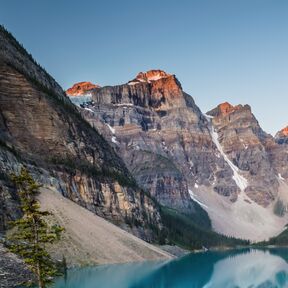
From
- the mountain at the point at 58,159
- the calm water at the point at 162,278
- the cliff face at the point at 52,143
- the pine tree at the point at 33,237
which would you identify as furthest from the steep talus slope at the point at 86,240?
the pine tree at the point at 33,237

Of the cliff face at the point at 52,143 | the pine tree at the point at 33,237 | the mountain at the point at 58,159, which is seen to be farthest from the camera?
the cliff face at the point at 52,143

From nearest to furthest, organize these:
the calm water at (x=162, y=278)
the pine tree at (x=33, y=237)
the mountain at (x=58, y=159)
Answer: the pine tree at (x=33, y=237)
the calm water at (x=162, y=278)
the mountain at (x=58, y=159)

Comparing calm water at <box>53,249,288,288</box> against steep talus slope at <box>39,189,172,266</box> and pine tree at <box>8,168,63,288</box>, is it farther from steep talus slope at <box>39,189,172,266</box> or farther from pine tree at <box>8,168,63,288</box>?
pine tree at <box>8,168,63,288</box>

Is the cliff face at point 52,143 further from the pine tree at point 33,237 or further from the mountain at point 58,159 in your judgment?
the pine tree at point 33,237

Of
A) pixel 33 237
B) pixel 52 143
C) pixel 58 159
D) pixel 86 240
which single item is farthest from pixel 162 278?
pixel 52 143

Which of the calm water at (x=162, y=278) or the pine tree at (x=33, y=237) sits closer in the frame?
the pine tree at (x=33, y=237)

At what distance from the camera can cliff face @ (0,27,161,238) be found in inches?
6250

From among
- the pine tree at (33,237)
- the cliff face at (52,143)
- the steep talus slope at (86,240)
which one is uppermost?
the cliff face at (52,143)

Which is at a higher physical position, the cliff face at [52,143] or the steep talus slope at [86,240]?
the cliff face at [52,143]

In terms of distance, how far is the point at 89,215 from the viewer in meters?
138

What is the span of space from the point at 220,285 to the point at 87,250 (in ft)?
103

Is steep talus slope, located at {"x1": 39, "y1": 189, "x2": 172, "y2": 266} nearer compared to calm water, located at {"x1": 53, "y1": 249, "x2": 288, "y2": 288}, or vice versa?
calm water, located at {"x1": 53, "y1": 249, "x2": 288, "y2": 288}

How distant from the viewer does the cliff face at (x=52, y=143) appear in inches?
6250

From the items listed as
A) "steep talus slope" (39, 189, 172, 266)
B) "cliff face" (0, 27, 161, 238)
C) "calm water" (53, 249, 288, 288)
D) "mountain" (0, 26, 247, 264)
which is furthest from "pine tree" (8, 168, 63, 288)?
"cliff face" (0, 27, 161, 238)
